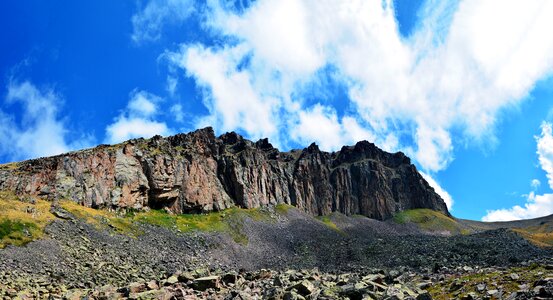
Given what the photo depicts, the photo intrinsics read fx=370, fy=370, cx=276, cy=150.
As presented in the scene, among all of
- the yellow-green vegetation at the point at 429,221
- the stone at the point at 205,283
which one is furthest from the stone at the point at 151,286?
the yellow-green vegetation at the point at 429,221

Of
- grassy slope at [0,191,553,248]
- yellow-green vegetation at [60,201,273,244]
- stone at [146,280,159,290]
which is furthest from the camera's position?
yellow-green vegetation at [60,201,273,244]

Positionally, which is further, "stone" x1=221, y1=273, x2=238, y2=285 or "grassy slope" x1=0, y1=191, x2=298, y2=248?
"grassy slope" x1=0, y1=191, x2=298, y2=248

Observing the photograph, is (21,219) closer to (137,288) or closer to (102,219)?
(102,219)

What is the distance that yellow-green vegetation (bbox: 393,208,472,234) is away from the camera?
6560 inches

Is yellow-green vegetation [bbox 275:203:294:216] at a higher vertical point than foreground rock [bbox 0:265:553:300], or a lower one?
higher

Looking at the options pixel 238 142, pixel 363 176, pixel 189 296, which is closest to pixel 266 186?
pixel 238 142

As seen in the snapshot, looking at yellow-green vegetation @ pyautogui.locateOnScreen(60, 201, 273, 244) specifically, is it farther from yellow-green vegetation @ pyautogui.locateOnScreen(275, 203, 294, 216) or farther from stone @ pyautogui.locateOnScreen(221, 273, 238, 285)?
stone @ pyautogui.locateOnScreen(221, 273, 238, 285)

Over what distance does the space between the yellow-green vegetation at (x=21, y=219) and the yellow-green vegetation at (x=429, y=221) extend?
14580 cm

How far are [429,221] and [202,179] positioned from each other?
110m

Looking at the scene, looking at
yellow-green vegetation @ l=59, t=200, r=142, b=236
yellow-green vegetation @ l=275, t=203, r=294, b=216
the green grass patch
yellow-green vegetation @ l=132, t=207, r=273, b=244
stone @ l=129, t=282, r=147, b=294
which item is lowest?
stone @ l=129, t=282, r=147, b=294

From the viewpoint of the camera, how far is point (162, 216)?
9812 cm

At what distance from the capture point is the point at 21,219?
197ft

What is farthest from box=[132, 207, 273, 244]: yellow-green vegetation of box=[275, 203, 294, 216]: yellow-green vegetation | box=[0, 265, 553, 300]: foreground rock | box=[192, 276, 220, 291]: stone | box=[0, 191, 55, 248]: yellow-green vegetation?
box=[192, 276, 220, 291]: stone

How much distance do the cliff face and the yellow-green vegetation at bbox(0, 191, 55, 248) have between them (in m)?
11.2
